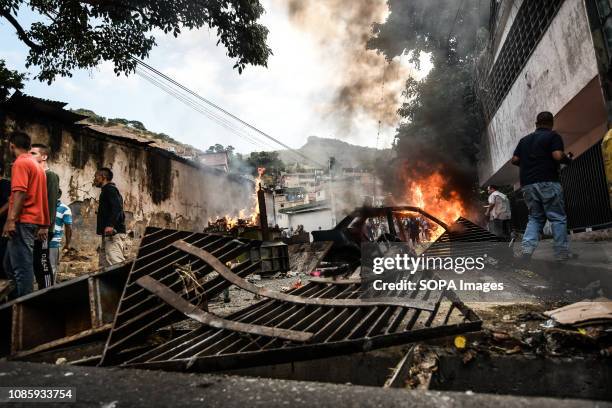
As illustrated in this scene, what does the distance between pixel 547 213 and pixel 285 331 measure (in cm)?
397

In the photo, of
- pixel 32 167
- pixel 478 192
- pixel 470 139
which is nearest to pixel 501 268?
pixel 32 167

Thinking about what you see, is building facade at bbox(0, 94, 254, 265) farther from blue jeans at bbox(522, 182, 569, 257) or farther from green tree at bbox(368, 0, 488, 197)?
green tree at bbox(368, 0, 488, 197)

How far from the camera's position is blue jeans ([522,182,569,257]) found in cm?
432

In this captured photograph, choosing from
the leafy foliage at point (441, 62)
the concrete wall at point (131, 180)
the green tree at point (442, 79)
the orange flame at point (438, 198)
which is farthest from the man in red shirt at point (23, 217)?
the orange flame at point (438, 198)

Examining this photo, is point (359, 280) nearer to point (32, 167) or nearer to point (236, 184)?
point (32, 167)

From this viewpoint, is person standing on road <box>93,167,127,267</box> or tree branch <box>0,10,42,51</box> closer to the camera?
person standing on road <box>93,167,127,267</box>

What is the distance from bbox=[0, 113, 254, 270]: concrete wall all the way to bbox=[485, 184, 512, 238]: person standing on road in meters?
11.1

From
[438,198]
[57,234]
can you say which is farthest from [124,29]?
[438,198]

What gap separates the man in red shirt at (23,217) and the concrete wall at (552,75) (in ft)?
26.7

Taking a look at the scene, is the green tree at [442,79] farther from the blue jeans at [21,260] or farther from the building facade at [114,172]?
the blue jeans at [21,260]

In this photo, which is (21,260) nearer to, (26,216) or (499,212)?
(26,216)

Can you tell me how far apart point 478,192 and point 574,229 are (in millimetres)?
11823

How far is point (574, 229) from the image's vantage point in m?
8.05

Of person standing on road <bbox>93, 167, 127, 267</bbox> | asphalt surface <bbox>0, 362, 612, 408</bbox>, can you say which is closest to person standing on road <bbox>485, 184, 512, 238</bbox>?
person standing on road <bbox>93, 167, 127, 267</bbox>
